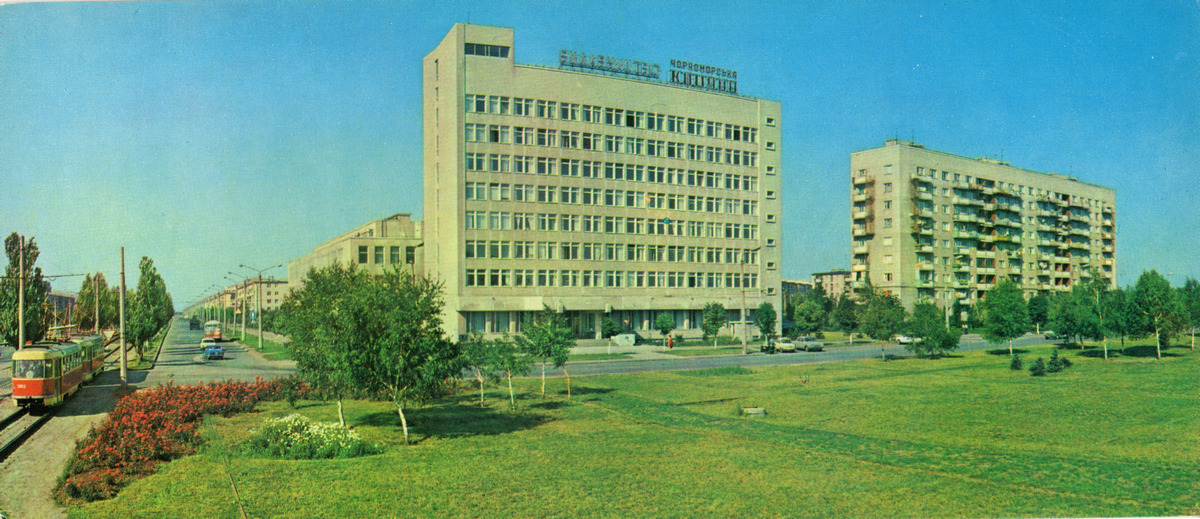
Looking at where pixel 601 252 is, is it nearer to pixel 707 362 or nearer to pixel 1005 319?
pixel 707 362

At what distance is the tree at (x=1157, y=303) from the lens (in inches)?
1854

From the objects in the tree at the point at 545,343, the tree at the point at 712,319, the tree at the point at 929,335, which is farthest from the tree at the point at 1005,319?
the tree at the point at 545,343

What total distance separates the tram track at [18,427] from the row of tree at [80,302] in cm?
1098

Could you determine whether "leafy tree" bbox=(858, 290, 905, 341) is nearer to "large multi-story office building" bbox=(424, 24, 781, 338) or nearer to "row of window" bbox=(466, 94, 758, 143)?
"large multi-story office building" bbox=(424, 24, 781, 338)

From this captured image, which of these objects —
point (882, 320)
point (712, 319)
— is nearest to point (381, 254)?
point (712, 319)

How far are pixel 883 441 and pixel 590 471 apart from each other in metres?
8.71

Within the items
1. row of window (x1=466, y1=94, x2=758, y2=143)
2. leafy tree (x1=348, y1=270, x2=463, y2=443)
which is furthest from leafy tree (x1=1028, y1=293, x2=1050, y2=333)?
leafy tree (x1=348, y1=270, x2=463, y2=443)

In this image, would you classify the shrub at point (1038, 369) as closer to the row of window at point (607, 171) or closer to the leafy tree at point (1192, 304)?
the leafy tree at point (1192, 304)

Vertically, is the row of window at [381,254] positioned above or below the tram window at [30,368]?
above

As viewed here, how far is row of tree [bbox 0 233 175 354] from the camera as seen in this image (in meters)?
39.6

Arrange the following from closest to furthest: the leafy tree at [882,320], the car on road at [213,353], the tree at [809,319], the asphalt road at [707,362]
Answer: the asphalt road at [707,362], the car on road at [213,353], the leafy tree at [882,320], the tree at [809,319]

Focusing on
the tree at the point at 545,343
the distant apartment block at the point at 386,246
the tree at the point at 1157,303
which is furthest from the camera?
the distant apartment block at the point at 386,246

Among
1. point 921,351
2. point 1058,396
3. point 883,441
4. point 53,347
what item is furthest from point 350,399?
point 921,351

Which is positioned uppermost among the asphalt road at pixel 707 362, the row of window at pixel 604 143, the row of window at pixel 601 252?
the row of window at pixel 604 143
